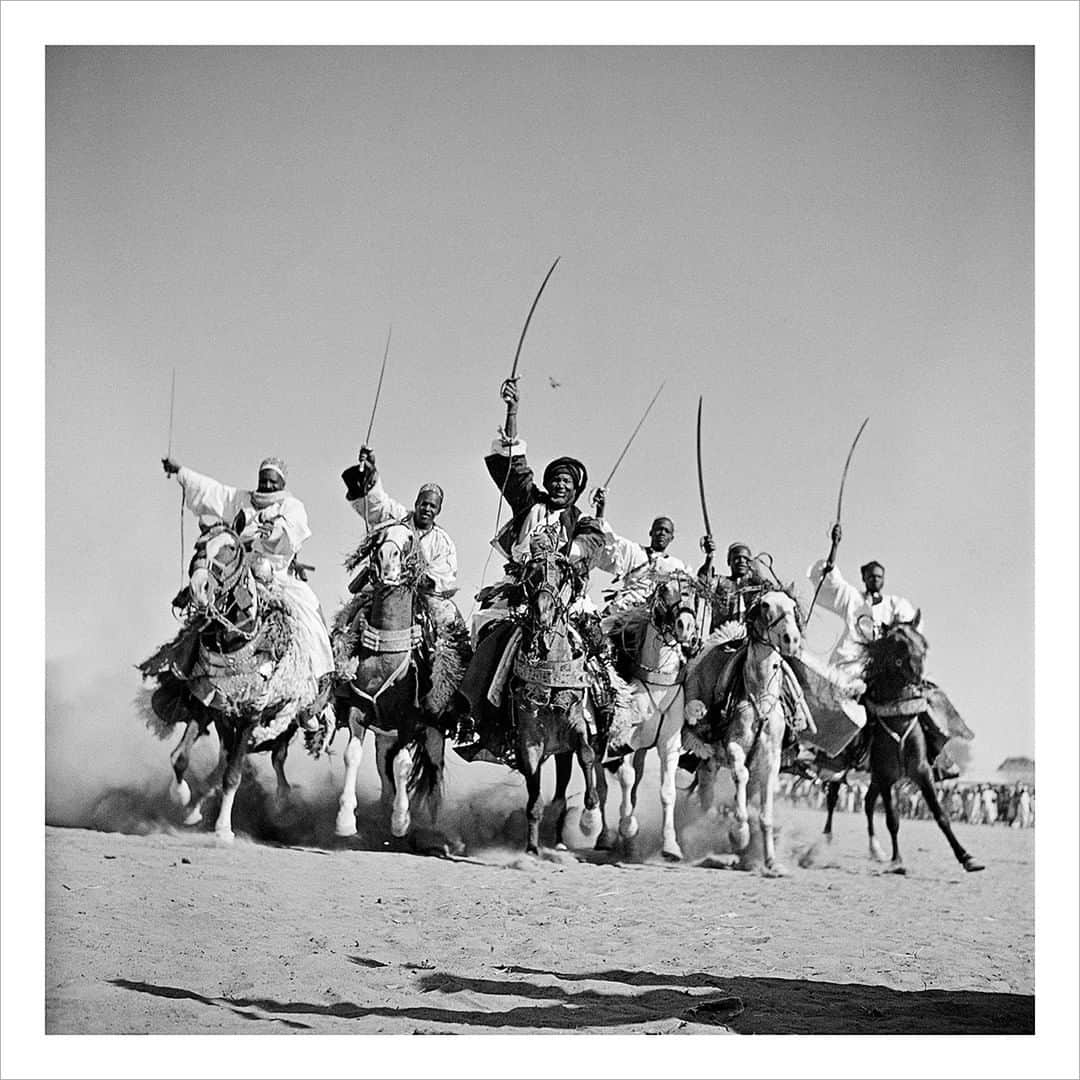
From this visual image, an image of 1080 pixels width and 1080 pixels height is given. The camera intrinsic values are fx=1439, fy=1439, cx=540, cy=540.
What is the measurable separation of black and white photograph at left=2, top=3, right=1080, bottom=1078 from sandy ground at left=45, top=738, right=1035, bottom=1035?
0.05 ft

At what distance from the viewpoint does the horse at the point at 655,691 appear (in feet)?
16.1

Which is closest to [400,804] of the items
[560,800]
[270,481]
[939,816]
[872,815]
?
[560,800]

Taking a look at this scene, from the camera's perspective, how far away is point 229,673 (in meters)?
4.81

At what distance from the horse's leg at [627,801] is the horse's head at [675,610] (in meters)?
0.45

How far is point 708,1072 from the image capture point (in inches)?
186

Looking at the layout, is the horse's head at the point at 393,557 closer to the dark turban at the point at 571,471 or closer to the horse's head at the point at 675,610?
the dark turban at the point at 571,471

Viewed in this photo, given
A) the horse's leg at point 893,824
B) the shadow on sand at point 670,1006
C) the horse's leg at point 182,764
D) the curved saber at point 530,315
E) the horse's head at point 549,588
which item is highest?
the curved saber at point 530,315

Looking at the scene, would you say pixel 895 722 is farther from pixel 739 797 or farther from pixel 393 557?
pixel 393 557

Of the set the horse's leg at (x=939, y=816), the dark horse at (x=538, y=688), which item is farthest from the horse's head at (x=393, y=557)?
the horse's leg at (x=939, y=816)

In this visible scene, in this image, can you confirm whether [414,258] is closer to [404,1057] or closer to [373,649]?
[373,649]

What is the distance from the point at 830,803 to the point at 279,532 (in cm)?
210

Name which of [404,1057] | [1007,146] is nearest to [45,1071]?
[404,1057]

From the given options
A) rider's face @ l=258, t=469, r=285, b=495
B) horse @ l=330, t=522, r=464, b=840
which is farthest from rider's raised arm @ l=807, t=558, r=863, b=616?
rider's face @ l=258, t=469, r=285, b=495

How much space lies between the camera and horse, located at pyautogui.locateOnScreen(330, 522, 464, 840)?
191 inches
